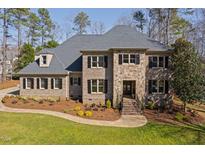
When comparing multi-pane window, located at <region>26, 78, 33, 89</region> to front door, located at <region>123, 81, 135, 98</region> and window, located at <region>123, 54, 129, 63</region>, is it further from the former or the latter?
window, located at <region>123, 54, 129, 63</region>

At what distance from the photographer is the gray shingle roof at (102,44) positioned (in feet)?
65.5

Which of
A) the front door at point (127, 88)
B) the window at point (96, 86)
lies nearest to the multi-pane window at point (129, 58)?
the front door at point (127, 88)

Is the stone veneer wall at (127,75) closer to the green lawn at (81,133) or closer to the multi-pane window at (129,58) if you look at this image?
the multi-pane window at (129,58)

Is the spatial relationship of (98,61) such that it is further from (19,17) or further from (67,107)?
(19,17)

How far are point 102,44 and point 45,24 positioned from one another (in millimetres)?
28209

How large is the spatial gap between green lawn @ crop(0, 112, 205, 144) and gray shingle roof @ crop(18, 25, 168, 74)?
26.4 feet

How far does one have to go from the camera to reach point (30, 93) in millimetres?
21766

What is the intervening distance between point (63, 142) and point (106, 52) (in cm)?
1064

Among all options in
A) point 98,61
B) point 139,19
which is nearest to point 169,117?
point 98,61

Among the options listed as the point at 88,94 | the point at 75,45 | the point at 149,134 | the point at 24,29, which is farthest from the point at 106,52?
the point at 24,29

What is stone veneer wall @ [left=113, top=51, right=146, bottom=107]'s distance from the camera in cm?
1948

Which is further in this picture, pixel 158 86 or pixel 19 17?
pixel 19 17

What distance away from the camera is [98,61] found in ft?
66.1

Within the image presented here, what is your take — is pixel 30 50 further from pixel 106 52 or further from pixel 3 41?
pixel 106 52
